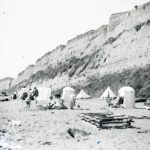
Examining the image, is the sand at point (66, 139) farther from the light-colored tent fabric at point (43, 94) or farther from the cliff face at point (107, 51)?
the cliff face at point (107, 51)

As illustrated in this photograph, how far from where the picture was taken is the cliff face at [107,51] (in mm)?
50469

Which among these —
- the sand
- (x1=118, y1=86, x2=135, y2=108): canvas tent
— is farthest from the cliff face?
the sand

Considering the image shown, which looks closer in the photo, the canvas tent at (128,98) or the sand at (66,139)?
the sand at (66,139)

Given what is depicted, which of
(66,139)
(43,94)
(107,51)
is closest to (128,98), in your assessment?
(43,94)

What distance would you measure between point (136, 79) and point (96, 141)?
33.8m

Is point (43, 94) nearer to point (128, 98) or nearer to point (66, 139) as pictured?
point (128, 98)

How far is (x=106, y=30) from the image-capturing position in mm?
68438

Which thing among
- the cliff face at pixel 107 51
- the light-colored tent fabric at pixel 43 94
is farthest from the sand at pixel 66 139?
the cliff face at pixel 107 51

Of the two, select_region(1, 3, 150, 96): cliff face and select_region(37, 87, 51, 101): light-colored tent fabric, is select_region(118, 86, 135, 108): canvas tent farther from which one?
select_region(1, 3, 150, 96): cliff face

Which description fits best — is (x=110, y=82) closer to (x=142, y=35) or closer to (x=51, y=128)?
(x=142, y=35)

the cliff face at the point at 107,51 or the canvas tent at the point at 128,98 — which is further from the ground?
the cliff face at the point at 107,51

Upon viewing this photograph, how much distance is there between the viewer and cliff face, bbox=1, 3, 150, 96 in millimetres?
50469

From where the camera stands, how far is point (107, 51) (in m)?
59.8

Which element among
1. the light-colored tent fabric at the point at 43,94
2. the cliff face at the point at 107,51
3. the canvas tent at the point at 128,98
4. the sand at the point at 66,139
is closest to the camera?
the sand at the point at 66,139
